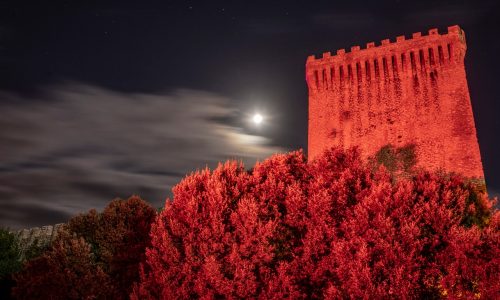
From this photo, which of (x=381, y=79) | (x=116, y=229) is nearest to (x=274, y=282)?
(x=116, y=229)

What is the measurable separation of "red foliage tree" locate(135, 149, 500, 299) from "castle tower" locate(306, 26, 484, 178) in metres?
8.40

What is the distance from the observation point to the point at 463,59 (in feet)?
82.9

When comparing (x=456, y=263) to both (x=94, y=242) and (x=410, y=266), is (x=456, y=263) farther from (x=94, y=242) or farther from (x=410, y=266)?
(x=94, y=242)

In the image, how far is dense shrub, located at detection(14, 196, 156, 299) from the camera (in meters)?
18.3

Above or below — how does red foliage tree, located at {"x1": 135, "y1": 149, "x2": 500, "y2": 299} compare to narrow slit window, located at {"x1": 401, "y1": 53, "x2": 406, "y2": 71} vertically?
below

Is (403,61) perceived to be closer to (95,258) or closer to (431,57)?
(431,57)

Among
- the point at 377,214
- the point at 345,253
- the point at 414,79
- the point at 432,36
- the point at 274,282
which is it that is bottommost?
the point at 274,282

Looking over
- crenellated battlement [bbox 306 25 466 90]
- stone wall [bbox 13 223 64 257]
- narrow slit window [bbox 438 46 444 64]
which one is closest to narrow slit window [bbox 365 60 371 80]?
crenellated battlement [bbox 306 25 466 90]

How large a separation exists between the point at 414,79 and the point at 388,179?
10.9 meters

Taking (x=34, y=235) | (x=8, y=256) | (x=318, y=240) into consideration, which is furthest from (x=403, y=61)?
A: (x=34, y=235)

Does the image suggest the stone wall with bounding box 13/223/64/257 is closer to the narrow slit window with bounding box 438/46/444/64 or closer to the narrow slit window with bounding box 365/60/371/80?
the narrow slit window with bounding box 365/60/371/80

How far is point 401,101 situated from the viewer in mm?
25734

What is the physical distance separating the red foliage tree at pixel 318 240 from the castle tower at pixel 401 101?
27.6ft

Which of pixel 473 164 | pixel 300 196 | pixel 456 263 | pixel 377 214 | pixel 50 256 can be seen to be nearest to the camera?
pixel 456 263
